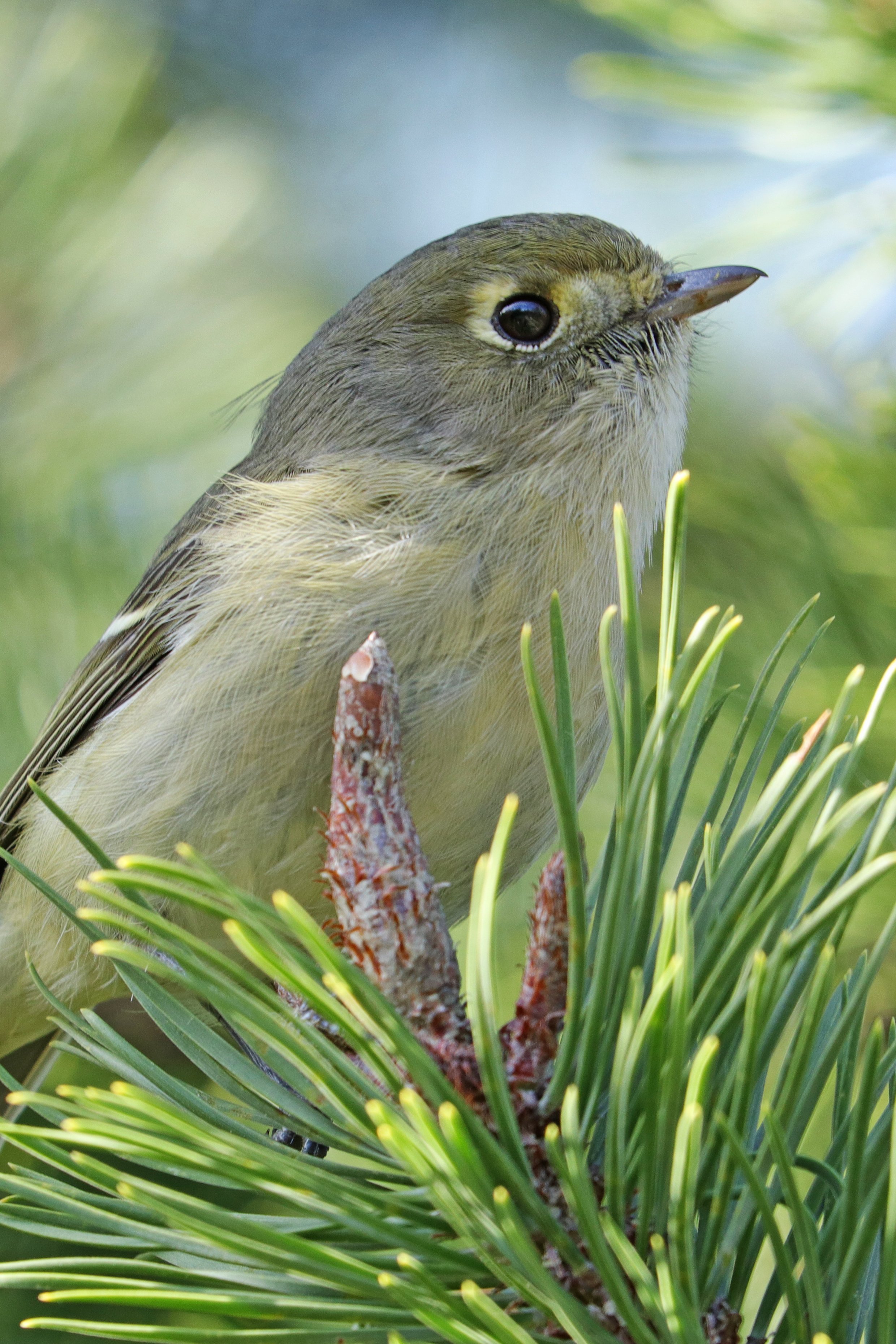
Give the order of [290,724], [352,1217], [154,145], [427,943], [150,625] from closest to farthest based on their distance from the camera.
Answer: [352,1217] → [427,943] → [290,724] → [150,625] → [154,145]

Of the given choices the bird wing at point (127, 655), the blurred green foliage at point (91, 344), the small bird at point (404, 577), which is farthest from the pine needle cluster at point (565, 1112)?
the blurred green foliage at point (91, 344)

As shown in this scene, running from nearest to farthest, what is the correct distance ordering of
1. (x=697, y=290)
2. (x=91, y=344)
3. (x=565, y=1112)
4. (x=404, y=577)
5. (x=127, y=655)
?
1. (x=565, y=1112)
2. (x=404, y=577)
3. (x=697, y=290)
4. (x=127, y=655)
5. (x=91, y=344)

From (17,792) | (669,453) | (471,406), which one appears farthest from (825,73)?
(17,792)

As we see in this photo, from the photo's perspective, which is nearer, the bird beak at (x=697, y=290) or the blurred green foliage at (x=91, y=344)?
the bird beak at (x=697, y=290)

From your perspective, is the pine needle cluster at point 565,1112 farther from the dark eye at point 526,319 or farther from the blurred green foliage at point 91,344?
the blurred green foliage at point 91,344

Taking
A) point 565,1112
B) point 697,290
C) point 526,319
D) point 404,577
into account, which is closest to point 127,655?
point 404,577

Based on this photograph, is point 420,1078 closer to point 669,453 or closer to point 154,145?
point 669,453

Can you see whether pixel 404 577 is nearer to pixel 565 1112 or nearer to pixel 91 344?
pixel 565 1112
